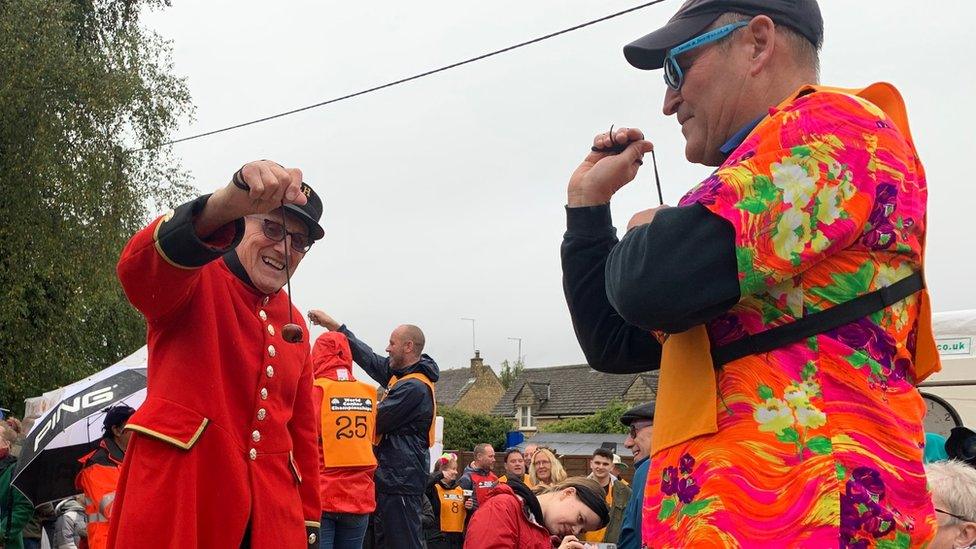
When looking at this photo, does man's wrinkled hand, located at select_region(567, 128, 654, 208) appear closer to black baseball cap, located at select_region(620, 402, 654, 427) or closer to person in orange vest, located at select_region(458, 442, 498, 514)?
black baseball cap, located at select_region(620, 402, 654, 427)

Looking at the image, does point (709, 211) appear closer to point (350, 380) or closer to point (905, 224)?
point (905, 224)

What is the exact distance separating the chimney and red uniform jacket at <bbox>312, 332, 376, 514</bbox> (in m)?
63.6

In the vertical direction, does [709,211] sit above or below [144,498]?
above

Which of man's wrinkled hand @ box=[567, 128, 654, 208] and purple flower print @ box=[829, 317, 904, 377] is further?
man's wrinkled hand @ box=[567, 128, 654, 208]

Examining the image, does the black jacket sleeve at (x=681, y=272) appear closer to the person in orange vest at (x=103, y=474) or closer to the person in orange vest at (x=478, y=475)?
the person in orange vest at (x=103, y=474)

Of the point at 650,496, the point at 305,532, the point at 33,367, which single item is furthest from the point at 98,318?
the point at 650,496

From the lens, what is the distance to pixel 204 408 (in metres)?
3.31

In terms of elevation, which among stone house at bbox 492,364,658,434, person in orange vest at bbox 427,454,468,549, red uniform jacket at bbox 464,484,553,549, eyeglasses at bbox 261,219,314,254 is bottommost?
person in orange vest at bbox 427,454,468,549

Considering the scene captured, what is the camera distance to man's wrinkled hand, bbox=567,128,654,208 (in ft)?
7.19

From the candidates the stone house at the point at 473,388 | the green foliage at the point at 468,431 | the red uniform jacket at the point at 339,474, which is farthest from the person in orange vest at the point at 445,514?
the stone house at the point at 473,388

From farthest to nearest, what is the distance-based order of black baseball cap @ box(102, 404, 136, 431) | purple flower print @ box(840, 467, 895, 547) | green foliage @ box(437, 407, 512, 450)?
green foliage @ box(437, 407, 512, 450) < black baseball cap @ box(102, 404, 136, 431) < purple flower print @ box(840, 467, 895, 547)

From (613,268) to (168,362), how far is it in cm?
192

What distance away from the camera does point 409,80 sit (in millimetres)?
11109

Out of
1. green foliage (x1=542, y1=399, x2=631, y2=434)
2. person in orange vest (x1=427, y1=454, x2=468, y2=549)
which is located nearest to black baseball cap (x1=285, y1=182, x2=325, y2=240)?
person in orange vest (x1=427, y1=454, x2=468, y2=549)
